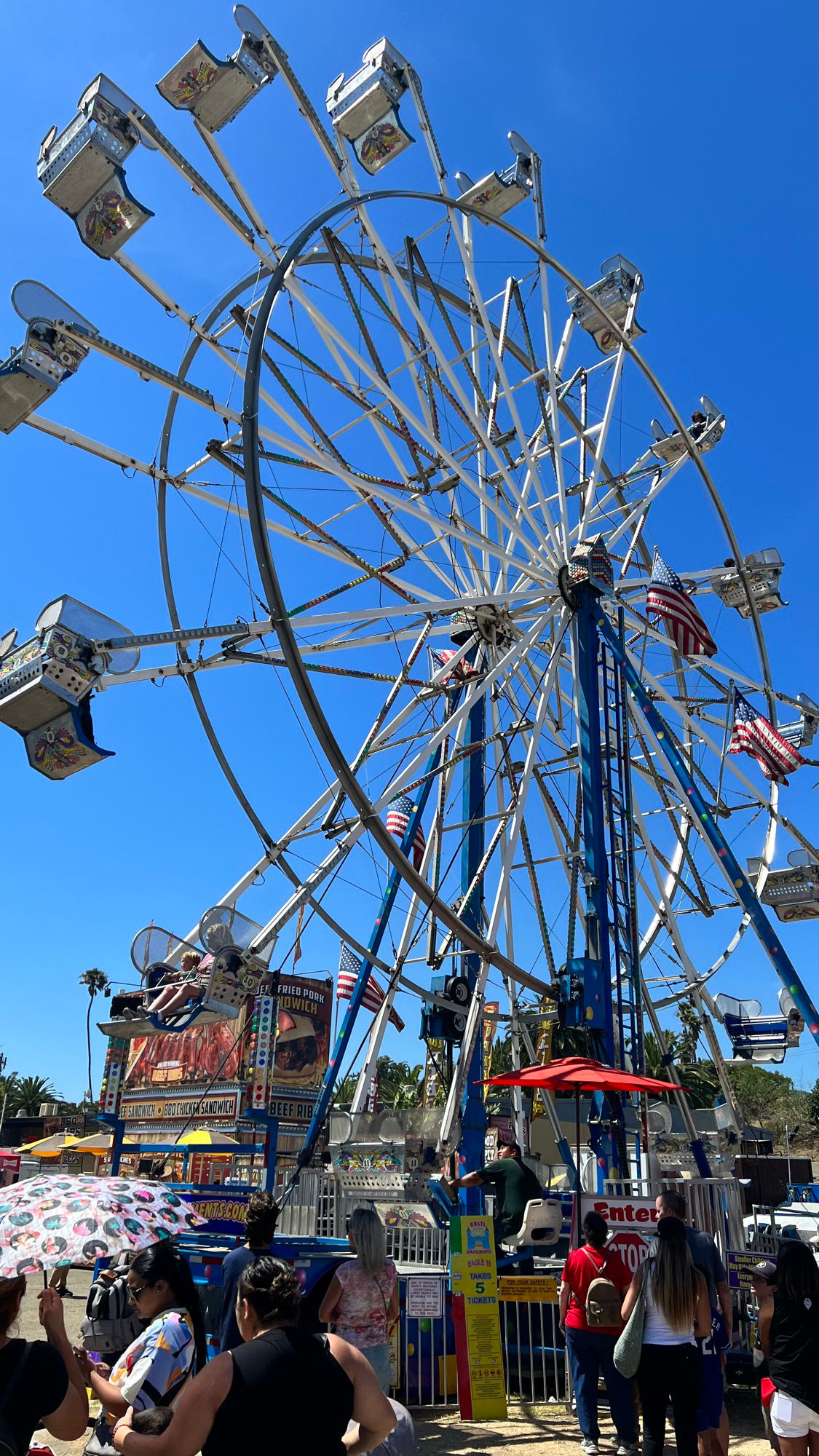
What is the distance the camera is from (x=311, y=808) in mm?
13445

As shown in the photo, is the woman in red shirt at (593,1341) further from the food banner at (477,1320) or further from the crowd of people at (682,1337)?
the food banner at (477,1320)

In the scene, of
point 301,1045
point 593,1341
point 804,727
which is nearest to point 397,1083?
point 301,1045

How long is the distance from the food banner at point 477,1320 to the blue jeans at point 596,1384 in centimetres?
131

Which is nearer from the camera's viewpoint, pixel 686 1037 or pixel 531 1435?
pixel 531 1435

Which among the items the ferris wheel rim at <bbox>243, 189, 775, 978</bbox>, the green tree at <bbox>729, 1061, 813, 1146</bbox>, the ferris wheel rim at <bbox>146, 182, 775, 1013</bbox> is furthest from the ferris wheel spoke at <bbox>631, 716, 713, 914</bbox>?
the green tree at <bbox>729, 1061, 813, 1146</bbox>

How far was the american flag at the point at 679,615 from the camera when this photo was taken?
14086 mm

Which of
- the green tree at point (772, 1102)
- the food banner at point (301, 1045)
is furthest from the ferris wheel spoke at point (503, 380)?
the green tree at point (772, 1102)

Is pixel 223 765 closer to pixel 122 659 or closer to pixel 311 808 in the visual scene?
pixel 311 808

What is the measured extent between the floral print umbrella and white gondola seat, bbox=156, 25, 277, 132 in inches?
450

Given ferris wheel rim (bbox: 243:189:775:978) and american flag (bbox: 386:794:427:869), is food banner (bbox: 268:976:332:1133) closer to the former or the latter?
american flag (bbox: 386:794:427:869)

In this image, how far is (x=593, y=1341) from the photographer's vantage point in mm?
6336

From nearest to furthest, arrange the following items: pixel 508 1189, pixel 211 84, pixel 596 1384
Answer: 1. pixel 596 1384
2. pixel 508 1189
3. pixel 211 84

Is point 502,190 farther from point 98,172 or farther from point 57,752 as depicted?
point 57,752

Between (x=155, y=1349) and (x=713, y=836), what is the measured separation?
11.1 metres
